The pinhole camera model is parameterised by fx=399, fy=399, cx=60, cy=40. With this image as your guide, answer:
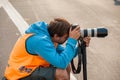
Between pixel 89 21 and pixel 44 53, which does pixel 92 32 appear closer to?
pixel 44 53

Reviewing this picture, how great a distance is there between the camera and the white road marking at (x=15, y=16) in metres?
10.6

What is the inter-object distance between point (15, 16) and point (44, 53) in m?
7.82

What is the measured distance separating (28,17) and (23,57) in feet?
24.4

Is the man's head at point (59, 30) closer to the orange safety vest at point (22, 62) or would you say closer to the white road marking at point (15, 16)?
the orange safety vest at point (22, 62)

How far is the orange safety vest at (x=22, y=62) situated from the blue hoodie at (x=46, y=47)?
0.08 metres

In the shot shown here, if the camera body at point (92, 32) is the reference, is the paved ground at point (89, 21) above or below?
below

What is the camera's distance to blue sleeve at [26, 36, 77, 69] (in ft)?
16.0

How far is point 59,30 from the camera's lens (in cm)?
490

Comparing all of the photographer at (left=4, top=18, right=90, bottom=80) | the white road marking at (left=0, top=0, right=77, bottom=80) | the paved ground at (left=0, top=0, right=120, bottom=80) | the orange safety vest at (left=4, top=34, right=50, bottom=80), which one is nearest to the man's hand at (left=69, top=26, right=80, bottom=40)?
the photographer at (left=4, top=18, right=90, bottom=80)

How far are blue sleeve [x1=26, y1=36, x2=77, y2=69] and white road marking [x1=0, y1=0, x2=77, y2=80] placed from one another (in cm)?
498

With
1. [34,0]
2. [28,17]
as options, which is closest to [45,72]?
[28,17]

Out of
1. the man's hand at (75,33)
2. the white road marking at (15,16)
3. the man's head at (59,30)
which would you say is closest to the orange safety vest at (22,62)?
the man's head at (59,30)

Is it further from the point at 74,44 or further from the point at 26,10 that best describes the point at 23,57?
the point at 26,10

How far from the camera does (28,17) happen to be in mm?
12352
